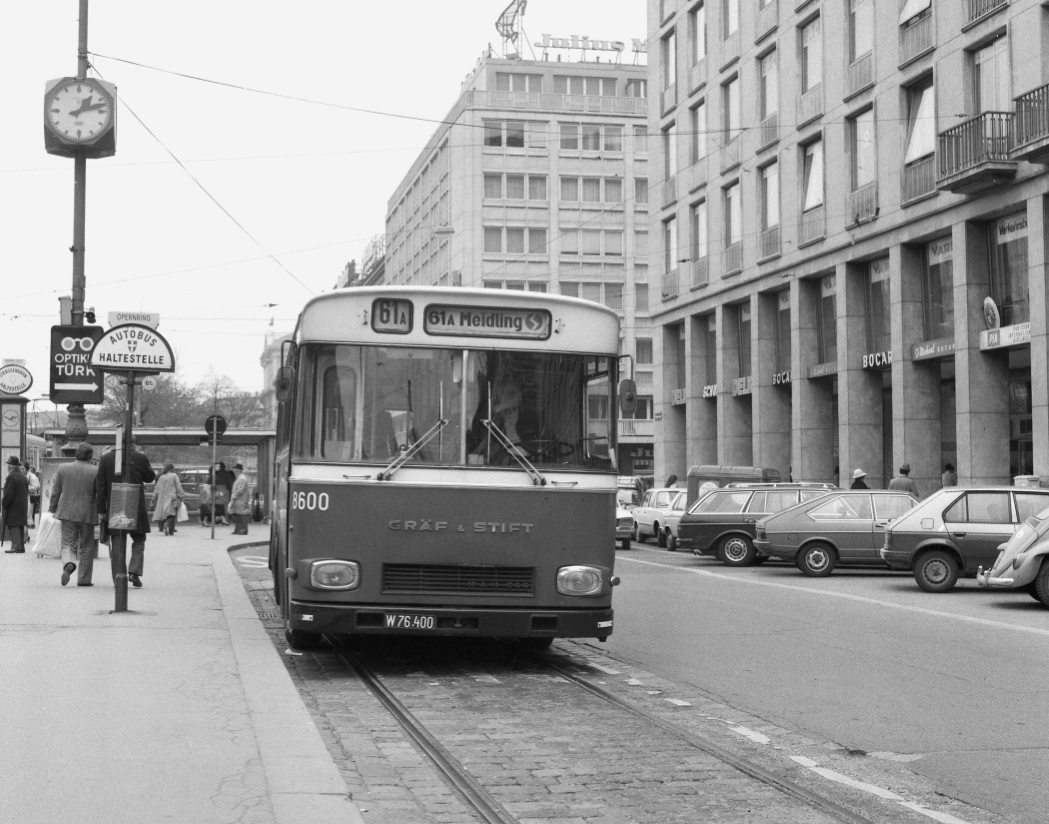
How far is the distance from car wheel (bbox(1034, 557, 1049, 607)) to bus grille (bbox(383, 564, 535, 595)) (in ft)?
28.8

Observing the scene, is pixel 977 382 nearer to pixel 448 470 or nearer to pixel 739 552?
pixel 739 552

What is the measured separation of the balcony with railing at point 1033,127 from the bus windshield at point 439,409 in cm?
2026

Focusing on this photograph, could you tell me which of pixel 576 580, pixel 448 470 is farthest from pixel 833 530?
pixel 448 470

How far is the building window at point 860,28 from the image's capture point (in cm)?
3619

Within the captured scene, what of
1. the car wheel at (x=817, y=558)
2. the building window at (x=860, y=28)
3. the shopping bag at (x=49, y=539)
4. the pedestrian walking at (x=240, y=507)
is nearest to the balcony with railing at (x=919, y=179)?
the building window at (x=860, y=28)

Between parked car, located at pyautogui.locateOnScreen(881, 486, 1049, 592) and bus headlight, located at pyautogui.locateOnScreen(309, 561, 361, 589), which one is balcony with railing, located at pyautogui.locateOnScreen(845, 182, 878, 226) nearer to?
parked car, located at pyautogui.locateOnScreen(881, 486, 1049, 592)

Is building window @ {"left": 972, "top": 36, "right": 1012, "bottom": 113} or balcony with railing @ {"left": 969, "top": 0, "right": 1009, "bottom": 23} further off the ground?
balcony with railing @ {"left": 969, "top": 0, "right": 1009, "bottom": 23}

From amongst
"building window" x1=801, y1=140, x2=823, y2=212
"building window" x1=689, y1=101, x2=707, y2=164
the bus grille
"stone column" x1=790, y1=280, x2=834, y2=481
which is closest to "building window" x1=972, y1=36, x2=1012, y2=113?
"building window" x1=801, y1=140, x2=823, y2=212

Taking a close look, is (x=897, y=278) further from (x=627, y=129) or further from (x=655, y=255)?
(x=627, y=129)

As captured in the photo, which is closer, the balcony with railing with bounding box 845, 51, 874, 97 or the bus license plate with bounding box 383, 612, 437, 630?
the bus license plate with bounding box 383, 612, 437, 630

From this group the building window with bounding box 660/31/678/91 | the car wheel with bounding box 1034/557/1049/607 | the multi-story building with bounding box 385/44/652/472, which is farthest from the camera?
the multi-story building with bounding box 385/44/652/472

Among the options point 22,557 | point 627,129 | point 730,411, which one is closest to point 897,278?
point 730,411

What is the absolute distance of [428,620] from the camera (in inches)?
399

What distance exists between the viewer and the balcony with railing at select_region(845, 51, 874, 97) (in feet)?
118
